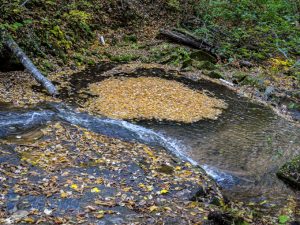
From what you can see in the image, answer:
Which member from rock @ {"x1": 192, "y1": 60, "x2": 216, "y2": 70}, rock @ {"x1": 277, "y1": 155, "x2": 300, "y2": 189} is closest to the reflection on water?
rock @ {"x1": 277, "y1": 155, "x2": 300, "y2": 189}

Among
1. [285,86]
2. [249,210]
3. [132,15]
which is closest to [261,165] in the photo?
[249,210]

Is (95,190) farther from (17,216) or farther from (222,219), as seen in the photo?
(222,219)

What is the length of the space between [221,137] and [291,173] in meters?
2.40

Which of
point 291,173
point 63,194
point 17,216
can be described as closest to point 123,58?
point 291,173

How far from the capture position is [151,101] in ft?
37.4

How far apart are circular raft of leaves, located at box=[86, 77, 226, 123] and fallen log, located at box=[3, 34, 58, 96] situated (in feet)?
4.48

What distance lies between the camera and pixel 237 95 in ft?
44.2

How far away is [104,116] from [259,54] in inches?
462

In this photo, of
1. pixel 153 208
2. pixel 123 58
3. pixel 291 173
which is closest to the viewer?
pixel 153 208

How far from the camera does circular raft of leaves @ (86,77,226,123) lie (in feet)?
34.0

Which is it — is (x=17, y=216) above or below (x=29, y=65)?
below

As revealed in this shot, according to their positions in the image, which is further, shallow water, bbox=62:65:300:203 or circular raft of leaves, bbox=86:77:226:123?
circular raft of leaves, bbox=86:77:226:123

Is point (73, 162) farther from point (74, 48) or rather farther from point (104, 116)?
point (74, 48)

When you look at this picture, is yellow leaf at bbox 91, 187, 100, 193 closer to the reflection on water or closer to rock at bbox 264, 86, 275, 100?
the reflection on water
